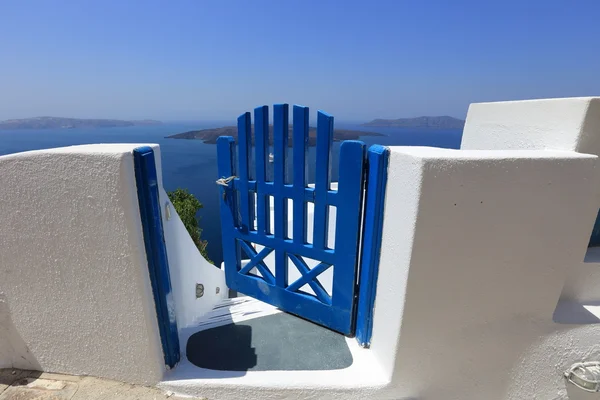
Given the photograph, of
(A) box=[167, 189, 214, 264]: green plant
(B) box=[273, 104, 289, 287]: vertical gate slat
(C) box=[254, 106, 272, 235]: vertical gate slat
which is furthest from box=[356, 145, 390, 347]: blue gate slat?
(A) box=[167, 189, 214, 264]: green plant

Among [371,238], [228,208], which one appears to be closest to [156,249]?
[228,208]

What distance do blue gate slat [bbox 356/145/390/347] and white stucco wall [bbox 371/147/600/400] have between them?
0.23 feet

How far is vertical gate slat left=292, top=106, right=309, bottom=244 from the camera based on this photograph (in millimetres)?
2330

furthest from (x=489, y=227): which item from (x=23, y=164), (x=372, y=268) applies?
(x=23, y=164)

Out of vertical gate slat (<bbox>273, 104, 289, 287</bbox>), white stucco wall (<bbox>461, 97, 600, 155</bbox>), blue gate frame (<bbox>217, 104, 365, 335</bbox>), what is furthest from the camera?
vertical gate slat (<bbox>273, 104, 289, 287</bbox>)

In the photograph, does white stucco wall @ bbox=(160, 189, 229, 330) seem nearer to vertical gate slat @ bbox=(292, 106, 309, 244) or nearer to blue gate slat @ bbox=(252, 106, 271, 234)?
blue gate slat @ bbox=(252, 106, 271, 234)

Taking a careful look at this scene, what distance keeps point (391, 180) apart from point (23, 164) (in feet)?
6.98

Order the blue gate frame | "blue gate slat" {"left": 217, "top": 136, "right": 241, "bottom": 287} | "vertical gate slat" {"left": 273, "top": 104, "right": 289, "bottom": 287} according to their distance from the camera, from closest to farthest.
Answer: the blue gate frame, "vertical gate slat" {"left": 273, "top": 104, "right": 289, "bottom": 287}, "blue gate slat" {"left": 217, "top": 136, "right": 241, "bottom": 287}

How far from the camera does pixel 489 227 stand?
172cm

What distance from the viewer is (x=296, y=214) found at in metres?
2.51

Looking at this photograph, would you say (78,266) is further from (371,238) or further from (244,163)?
(371,238)

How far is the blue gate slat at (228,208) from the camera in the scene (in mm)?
2756

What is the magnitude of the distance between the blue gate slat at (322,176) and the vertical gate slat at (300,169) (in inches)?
4.7

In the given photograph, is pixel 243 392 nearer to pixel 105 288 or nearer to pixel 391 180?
pixel 105 288
